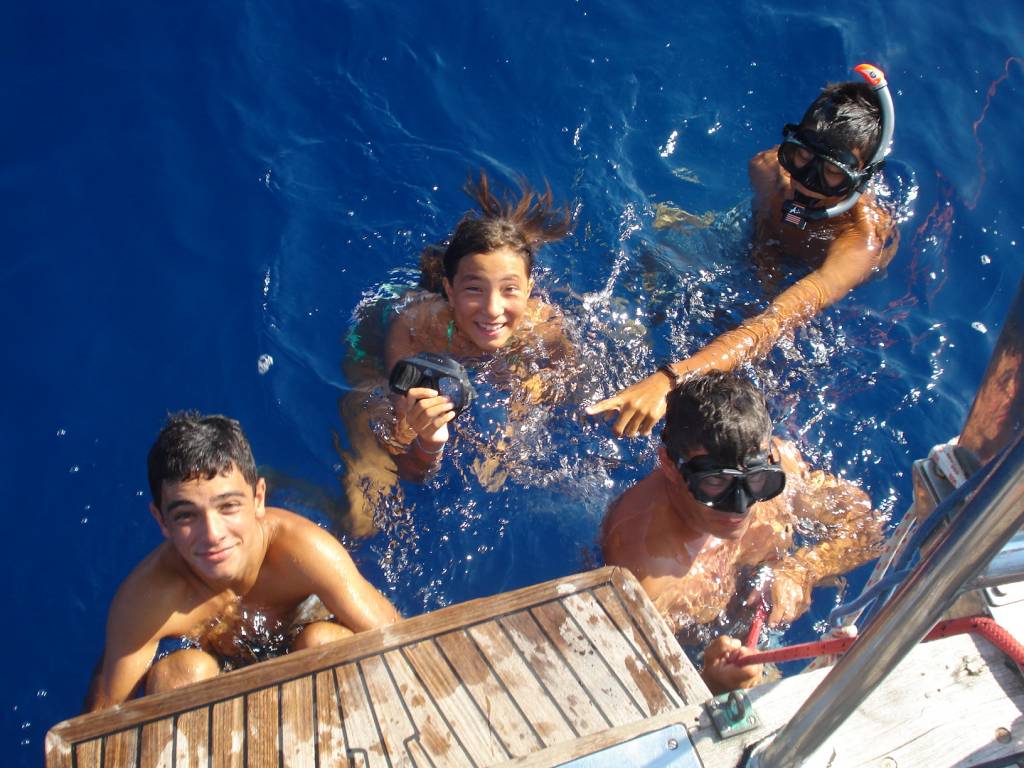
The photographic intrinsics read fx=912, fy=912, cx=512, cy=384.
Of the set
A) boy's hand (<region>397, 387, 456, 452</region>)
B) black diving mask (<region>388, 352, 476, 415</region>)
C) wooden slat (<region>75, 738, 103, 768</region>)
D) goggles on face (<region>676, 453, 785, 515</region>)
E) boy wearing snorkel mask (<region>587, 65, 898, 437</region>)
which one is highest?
boy wearing snorkel mask (<region>587, 65, 898, 437</region>)

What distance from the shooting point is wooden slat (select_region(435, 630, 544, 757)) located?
2637 millimetres

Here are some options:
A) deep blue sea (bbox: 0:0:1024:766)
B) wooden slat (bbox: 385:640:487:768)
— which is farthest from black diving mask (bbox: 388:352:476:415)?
wooden slat (bbox: 385:640:487:768)

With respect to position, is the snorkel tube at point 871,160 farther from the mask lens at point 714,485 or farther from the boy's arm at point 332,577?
the boy's arm at point 332,577

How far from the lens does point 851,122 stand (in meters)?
4.71

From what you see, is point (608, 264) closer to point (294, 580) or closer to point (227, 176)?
point (227, 176)

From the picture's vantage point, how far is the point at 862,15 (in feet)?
24.1

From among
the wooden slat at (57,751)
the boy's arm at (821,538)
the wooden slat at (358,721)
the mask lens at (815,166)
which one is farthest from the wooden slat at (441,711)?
the mask lens at (815,166)

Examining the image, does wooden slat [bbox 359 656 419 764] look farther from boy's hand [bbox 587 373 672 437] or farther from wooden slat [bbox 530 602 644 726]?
boy's hand [bbox 587 373 672 437]

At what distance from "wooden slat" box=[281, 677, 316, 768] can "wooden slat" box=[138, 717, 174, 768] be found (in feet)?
1.07

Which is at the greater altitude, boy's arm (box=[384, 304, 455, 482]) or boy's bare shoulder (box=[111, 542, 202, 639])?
boy's arm (box=[384, 304, 455, 482])

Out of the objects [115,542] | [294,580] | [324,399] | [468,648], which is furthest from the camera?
[324,399]

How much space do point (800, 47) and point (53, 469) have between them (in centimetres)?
607

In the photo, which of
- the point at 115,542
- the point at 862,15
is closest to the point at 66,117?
the point at 115,542

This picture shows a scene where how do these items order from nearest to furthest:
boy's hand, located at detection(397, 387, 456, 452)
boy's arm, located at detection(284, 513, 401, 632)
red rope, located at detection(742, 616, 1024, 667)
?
1. red rope, located at detection(742, 616, 1024, 667)
2. boy's arm, located at detection(284, 513, 401, 632)
3. boy's hand, located at detection(397, 387, 456, 452)
